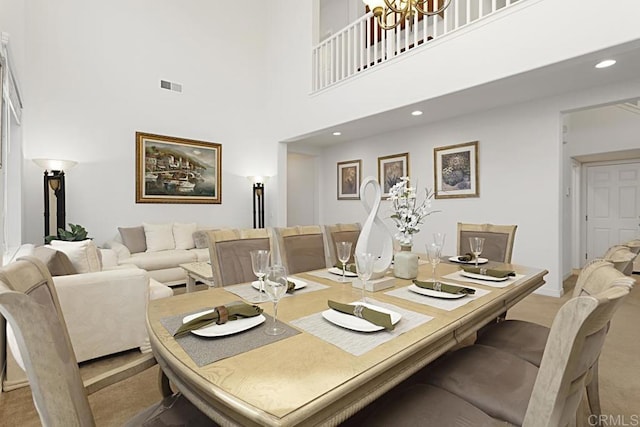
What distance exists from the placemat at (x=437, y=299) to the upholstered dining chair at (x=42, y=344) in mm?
1149

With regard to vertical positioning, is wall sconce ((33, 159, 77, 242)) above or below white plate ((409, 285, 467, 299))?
above

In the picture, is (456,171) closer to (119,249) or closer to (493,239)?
(493,239)

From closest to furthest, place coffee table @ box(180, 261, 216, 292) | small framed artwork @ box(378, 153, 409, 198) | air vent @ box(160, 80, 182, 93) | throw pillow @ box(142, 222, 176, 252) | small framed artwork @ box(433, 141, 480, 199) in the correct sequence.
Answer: coffee table @ box(180, 261, 216, 292), small framed artwork @ box(433, 141, 480, 199), throw pillow @ box(142, 222, 176, 252), air vent @ box(160, 80, 182, 93), small framed artwork @ box(378, 153, 409, 198)

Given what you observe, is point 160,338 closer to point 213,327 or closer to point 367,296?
point 213,327

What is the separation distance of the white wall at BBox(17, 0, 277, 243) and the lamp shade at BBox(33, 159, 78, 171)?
35 centimetres

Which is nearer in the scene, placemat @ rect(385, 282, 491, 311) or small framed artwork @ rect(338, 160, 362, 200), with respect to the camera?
placemat @ rect(385, 282, 491, 311)

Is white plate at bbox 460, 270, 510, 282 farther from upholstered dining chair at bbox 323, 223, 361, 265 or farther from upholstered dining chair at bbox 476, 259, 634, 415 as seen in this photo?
upholstered dining chair at bbox 323, 223, 361, 265

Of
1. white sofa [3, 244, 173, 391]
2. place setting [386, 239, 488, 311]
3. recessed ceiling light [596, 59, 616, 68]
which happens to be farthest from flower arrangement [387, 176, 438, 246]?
recessed ceiling light [596, 59, 616, 68]

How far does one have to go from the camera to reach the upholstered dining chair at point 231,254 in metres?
1.85

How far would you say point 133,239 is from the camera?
179 inches

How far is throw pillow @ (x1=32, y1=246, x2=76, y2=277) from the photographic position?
210 centimetres

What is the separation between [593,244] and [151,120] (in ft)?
25.9

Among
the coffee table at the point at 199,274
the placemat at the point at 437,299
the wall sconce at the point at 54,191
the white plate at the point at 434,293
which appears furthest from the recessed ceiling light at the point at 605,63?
the wall sconce at the point at 54,191

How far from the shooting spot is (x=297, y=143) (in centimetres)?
640
